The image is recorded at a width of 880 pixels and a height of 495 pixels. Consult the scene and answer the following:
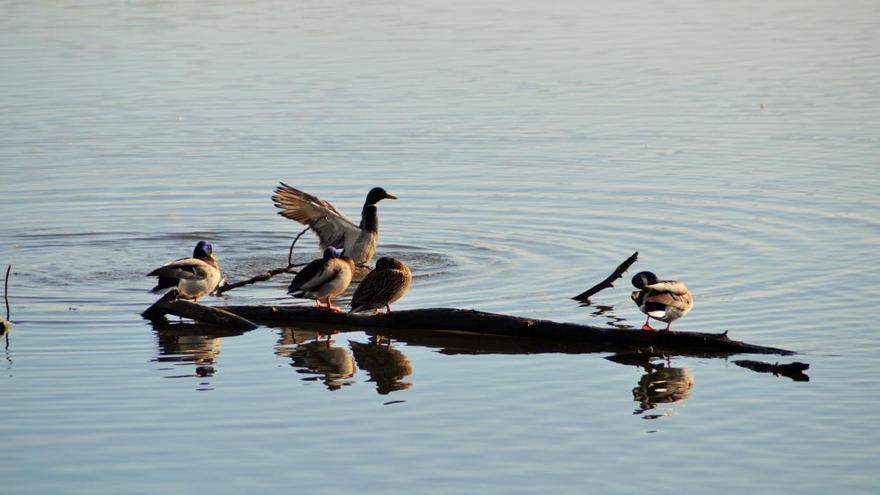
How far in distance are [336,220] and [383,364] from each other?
4.70m

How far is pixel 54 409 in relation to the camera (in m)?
9.88

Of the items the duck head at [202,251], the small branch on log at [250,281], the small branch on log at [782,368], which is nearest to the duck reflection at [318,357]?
the small branch on log at [250,281]

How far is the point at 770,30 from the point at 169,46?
14.5 metres

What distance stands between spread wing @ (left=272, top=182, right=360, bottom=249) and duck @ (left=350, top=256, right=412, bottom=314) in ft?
10.3

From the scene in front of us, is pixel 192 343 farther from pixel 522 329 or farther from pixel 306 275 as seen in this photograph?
pixel 522 329

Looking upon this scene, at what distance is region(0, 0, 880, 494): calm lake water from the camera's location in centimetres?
897

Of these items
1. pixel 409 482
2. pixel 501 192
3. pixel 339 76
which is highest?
pixel 339 76

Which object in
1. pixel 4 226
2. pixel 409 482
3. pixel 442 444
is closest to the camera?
pixel 409 482

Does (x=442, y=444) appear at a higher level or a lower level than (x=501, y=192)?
lower

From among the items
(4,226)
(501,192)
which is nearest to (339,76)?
(501,192)

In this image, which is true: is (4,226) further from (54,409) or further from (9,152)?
(54,409)

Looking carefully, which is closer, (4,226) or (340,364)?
(340,364)

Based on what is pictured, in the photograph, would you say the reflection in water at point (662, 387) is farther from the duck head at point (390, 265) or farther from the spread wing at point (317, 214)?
the spread wing at point (317, 214)

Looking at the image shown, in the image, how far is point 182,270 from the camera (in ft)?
42.4
